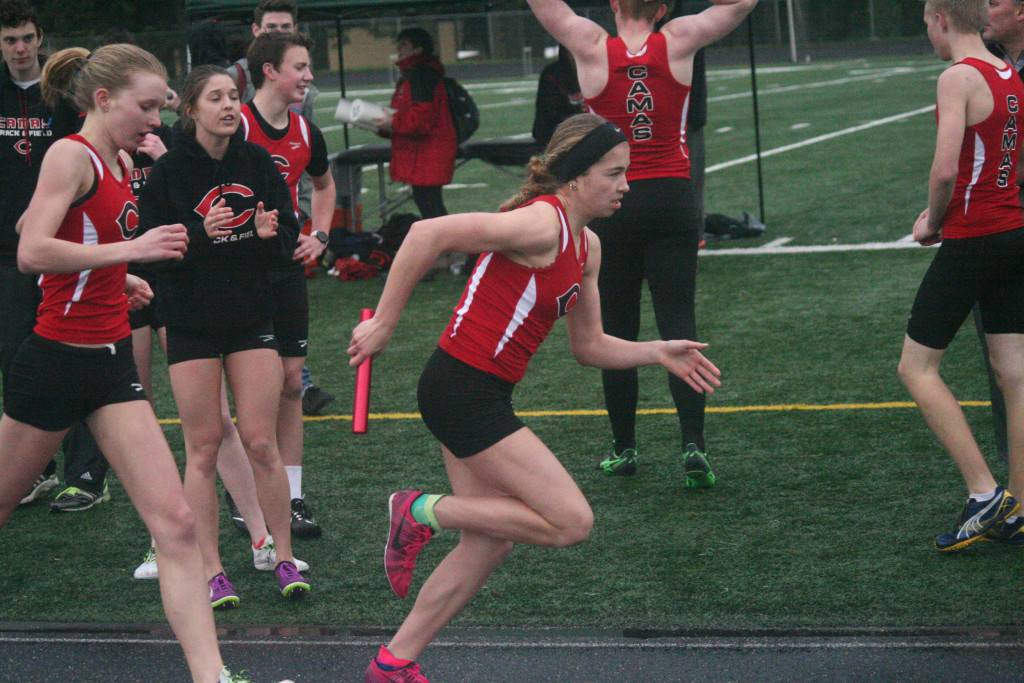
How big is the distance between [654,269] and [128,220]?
102 inches

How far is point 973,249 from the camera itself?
4.78m

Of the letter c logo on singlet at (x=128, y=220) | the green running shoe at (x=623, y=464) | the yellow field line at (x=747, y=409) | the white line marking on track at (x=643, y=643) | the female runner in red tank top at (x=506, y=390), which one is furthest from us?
the yellow field line at (x=747, y=409)

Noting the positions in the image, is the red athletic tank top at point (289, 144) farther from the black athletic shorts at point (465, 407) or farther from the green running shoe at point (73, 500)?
the green running shoe at point (73, 500)

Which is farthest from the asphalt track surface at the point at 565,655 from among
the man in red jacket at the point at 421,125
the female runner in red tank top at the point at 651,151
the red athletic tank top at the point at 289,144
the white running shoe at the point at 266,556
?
the man in red jacket at the point at 421,125

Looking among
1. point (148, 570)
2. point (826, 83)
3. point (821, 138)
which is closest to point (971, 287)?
point (148, 570)

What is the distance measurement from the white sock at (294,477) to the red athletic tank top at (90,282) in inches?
61.6

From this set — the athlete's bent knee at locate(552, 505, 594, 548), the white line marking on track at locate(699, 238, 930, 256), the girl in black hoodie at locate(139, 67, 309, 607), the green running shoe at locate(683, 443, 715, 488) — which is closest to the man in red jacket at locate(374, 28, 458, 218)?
the white line marking on track at locate(699, 238, 930, 256)

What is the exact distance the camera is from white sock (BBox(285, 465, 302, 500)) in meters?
5.47

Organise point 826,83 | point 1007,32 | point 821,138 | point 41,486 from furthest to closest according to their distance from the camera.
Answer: point 826,83
point 821,138
point 41,486
point 1007,32

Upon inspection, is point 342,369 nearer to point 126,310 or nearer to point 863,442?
point 863,442

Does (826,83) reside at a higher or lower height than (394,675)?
higher

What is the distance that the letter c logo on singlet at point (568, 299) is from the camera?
386 centimetres

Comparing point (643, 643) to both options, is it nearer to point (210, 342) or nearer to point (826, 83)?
point (210, 342)

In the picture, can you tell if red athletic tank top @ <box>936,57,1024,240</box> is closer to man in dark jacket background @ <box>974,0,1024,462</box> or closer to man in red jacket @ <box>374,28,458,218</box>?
man in dark jacket background @ <box>974,0,1024,462</box>
